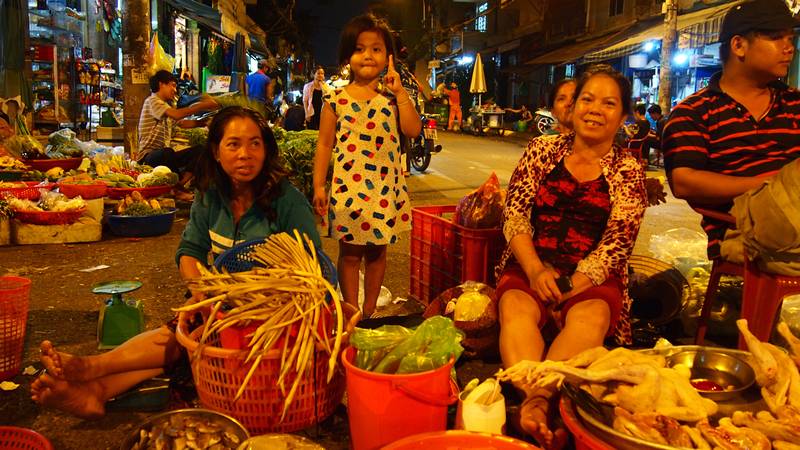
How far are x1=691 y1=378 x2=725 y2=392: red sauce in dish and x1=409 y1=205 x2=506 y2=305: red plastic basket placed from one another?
1741mm

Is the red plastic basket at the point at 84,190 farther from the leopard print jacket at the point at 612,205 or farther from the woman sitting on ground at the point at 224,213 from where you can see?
the leopard print jacket at the point at 612,205

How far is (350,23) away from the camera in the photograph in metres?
3.71

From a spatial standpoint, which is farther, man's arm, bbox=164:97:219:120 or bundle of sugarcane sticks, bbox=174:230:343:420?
man's arm, bbox=164:97:219:120

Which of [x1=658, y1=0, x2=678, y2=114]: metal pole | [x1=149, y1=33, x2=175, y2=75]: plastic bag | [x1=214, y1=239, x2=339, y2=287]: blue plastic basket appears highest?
[x1=658, y1=0, x2=678, y2=114]: metal pole

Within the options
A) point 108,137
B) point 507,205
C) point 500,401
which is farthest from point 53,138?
point 500,401

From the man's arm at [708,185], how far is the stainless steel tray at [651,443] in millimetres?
1214

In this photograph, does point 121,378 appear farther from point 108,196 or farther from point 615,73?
point 108,196

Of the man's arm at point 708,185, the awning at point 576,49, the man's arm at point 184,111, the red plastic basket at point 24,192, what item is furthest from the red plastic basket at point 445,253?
the awning at point 576,49

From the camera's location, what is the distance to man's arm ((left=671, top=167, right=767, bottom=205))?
326 cm

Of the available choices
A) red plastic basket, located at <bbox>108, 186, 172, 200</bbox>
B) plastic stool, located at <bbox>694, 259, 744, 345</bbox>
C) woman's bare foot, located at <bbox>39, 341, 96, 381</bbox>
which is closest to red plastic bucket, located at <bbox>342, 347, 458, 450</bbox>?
woman's bare foot, located at <bbox>39, 341, 96, 381</bbox>

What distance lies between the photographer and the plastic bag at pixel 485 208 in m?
3.93

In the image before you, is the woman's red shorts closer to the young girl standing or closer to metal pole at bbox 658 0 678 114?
the young girl standing

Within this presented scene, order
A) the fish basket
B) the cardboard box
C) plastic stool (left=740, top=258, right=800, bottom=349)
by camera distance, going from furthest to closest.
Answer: the cardboard box, plastic stool (left=740, top=258, right=800, bottom=349), the fish basket

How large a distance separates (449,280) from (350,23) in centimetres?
184
